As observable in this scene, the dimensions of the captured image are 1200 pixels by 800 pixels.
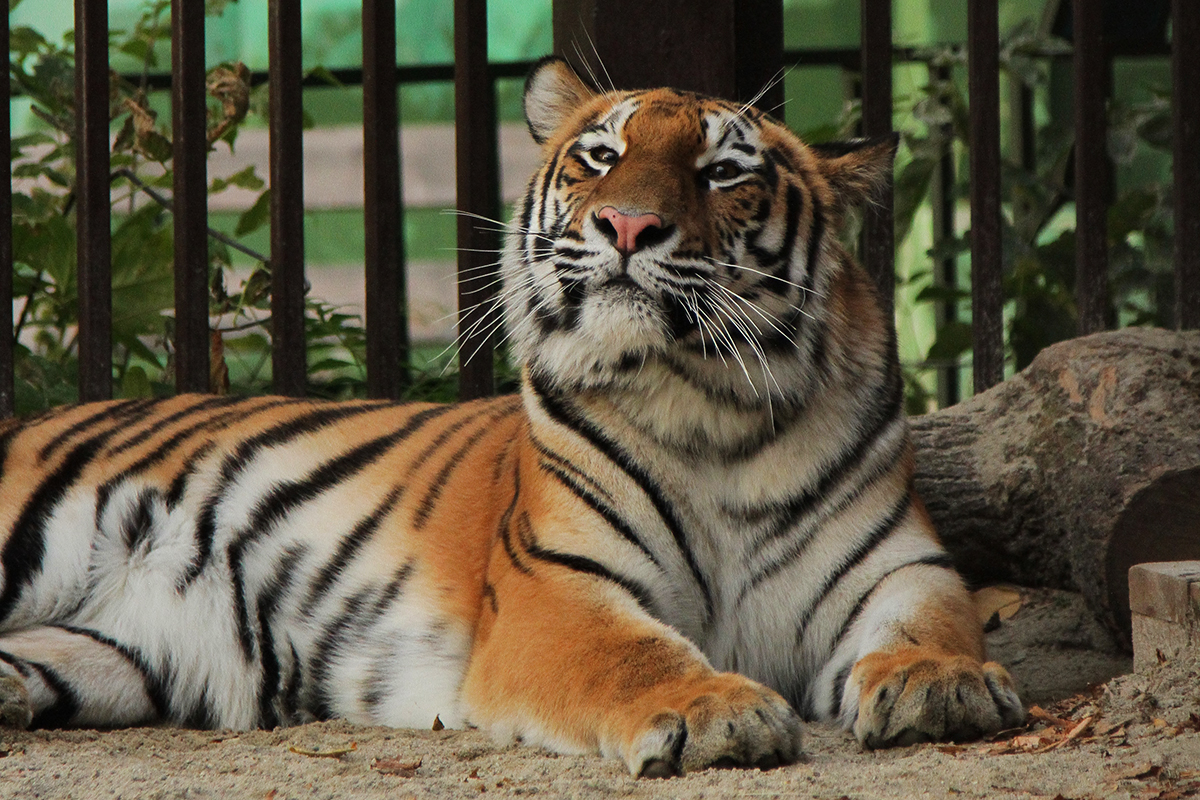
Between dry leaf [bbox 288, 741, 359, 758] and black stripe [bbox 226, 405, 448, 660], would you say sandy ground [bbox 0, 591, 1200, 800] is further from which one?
black stripe [bbox 226, 405, 448, 660]

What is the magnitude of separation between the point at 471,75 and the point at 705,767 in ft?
6.97

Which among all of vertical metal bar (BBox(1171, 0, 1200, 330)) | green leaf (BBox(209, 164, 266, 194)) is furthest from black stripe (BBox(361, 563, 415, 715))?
green leaf (BBox(209, 164, 266, 194))

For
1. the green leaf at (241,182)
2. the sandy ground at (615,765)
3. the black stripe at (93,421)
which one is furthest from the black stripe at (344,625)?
the green leaf at (241,182)

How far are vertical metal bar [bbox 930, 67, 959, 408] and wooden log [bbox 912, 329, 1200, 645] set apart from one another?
102 inches

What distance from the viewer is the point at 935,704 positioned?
73.9 inches

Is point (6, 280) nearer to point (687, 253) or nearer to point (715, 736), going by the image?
point (687, 253)

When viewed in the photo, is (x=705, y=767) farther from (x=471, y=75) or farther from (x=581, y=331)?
(x=471, y=75)

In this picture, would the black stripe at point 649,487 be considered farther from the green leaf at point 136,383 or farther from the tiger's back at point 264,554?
the green leaf at point 136,383

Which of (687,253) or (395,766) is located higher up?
(687,253)

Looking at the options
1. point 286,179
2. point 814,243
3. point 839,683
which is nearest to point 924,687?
point 839,683

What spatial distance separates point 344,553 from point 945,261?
3889 mm

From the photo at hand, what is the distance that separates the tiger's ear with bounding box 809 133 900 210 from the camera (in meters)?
2.59

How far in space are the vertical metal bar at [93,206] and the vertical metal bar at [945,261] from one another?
138 inches

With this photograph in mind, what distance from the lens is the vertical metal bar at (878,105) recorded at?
10.6 feet
